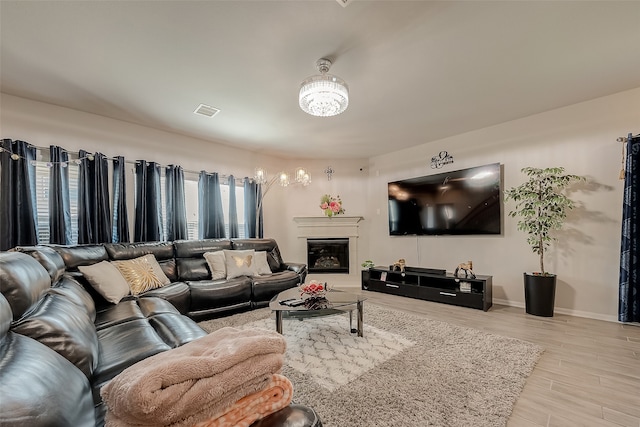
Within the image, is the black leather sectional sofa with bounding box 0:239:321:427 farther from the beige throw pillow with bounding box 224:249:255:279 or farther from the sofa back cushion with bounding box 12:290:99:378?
the beige throw pillow with bounding box 224:249:255:279

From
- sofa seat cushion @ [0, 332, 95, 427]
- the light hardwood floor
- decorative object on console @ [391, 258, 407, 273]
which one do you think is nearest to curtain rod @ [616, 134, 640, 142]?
the light hardwood floor

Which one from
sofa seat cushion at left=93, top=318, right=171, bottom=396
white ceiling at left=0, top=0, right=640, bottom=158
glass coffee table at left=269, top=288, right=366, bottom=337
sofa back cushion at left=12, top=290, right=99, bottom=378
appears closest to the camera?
sofa back cushion at left=12, top=290, right=99, bottom=378

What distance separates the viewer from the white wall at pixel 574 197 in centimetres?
317

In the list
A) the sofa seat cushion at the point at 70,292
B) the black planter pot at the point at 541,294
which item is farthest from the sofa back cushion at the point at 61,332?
the black planter pot at the point at 541,294

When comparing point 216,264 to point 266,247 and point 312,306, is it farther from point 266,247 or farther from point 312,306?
point 312,306

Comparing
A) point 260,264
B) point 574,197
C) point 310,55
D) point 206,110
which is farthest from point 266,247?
point 574,197

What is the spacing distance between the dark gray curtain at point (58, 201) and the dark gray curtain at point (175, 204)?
1098mm

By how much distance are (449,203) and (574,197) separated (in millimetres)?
1464

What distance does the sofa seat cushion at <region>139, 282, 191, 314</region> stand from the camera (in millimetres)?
2838

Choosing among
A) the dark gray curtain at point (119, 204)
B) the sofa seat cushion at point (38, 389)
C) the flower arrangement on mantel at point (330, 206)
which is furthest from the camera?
the flower arrangement on mantel at point (330, 206)

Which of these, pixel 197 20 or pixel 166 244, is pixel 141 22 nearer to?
pixel 197 20

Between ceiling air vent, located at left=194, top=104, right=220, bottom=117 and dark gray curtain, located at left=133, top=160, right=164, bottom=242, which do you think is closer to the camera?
ceiling air vent, located at left=194, top=104, right=220, bottom=117

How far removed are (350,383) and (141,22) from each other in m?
2.90

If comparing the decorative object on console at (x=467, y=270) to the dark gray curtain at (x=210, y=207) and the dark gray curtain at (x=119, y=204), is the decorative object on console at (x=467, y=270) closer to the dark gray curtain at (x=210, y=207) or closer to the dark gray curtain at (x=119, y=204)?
the dark gray curtain at (x=210, y=207)
